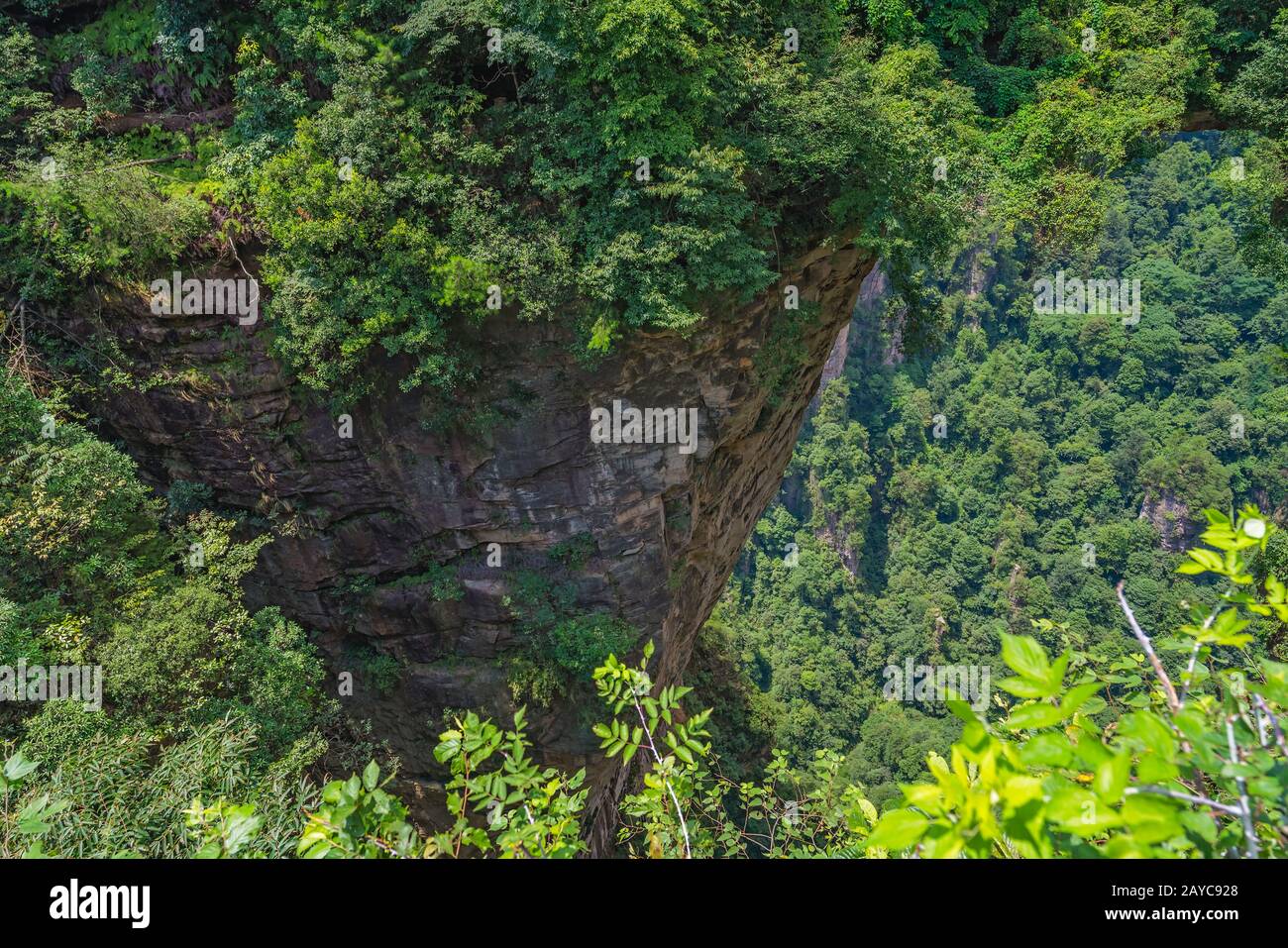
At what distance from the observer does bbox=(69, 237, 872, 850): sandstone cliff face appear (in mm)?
9844

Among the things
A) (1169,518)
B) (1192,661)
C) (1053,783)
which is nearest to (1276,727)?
(1192,661)

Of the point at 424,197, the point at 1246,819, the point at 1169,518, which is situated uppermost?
the point at 424,197

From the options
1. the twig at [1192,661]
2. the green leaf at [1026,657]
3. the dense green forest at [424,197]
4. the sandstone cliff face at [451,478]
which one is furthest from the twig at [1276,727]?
the sandstone cliff face at [451,478]

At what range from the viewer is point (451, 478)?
408 inches

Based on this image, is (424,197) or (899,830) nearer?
(899,830)

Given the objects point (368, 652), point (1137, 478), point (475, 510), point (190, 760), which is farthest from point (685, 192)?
point (1137, 478)

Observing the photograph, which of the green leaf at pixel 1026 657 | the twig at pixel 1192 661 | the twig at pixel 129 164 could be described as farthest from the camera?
the twig at pixel 129 164

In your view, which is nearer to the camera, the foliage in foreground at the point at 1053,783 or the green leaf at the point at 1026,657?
the foliage in foreground at the point at 1053,783

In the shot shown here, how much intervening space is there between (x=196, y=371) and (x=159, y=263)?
1.37m

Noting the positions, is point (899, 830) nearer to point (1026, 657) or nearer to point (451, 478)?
point (1026, 657)

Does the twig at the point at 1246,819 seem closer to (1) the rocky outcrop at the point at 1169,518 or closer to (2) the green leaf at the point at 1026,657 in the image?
(2) the green leaf at the point at 1026,657

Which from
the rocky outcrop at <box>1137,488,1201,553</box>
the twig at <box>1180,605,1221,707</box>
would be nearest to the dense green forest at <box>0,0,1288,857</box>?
the twig at <box>1180,605,1221,707</box>

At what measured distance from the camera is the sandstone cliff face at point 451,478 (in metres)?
9.84

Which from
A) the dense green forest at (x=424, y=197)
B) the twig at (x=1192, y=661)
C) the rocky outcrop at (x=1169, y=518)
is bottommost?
the rocky outcrop at (x=1169, y=518)
